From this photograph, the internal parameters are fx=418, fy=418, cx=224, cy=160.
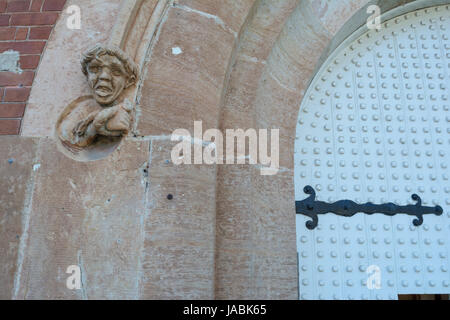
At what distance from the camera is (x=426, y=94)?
9.14 ft

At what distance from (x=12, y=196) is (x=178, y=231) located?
0.73m

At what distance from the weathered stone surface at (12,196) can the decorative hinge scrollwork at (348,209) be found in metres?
1.43

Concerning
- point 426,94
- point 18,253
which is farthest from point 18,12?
point 426,94

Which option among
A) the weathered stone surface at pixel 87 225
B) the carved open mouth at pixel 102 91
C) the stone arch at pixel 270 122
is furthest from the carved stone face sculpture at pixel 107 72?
the stone arch at pixel 270 122

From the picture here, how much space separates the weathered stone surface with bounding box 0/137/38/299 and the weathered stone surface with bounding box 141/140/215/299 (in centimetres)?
53

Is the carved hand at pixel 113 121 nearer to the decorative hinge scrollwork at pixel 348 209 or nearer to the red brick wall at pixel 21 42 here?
the red brick wall at pixel 21 42

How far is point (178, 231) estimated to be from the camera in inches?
68.1

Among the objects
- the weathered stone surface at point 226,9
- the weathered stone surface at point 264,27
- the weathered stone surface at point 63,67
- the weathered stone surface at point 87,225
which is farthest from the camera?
the weathered stone surface at point 264,27

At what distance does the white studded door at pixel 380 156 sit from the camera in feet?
7.79

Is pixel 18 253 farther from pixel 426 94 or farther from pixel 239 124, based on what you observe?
pixel 426 94

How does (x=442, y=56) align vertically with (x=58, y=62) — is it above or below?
above

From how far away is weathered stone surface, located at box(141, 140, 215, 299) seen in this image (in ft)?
5.49

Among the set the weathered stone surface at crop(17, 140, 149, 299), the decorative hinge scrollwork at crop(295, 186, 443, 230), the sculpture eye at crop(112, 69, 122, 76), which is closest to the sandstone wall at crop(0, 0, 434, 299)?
the weathered stone surface at crop(17, 140, 149, 299)
